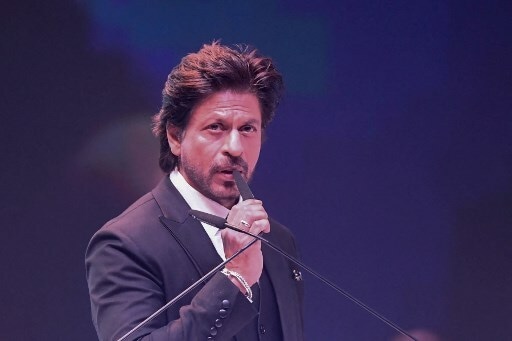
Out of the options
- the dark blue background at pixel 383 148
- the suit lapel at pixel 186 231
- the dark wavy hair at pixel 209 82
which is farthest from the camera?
the dark blue background at pixel 383 148

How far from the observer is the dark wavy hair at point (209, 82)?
1.67m

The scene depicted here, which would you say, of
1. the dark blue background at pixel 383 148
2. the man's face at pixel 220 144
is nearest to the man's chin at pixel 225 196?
the man's face at pixel 220 144

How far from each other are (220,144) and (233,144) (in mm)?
Answer: 30

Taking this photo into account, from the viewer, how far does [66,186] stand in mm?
2221

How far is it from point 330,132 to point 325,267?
421mm

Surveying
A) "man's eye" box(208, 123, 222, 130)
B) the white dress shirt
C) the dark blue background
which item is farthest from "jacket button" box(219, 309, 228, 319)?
the dark blue background

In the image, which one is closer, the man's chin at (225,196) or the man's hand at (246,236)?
the man's hand at (246,236)

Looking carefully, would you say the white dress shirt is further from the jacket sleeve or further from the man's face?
the jacket sleeve

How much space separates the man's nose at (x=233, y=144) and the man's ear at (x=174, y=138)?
15 centimetres

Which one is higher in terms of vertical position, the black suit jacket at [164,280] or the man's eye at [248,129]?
the man's eye at [248,129]

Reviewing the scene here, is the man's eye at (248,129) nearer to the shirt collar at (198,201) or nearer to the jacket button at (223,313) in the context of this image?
the shirt collar at (198,201)

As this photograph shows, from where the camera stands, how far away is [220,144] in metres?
1.62

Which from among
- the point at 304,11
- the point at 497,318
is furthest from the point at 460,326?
the point at 304,11

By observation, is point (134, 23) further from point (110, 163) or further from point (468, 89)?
point (468, 89)
